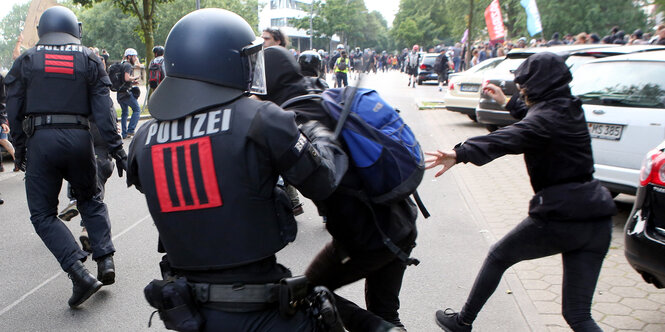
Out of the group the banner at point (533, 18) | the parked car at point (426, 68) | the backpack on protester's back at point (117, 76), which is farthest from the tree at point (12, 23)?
the banner at point (533, 18)

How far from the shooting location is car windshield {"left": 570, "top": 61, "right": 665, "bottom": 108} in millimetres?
5523

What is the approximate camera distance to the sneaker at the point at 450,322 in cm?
337

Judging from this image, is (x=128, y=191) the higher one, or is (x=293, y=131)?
(x=293, y=131)

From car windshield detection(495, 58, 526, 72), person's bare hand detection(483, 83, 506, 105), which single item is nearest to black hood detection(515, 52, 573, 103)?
person's bare hand detection(483, 83, 506, 105)

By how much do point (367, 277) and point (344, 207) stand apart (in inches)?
20.4

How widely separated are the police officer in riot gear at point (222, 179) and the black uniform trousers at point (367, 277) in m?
0.65

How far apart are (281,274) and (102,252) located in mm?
2797

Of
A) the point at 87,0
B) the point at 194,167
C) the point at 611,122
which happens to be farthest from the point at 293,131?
the point at 87,0

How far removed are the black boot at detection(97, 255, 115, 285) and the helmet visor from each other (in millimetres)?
2727

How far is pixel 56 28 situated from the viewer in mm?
4090

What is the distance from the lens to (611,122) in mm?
5664

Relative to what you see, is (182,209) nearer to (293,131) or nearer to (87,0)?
(293,131)

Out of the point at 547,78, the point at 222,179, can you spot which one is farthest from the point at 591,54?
the point at 222,179

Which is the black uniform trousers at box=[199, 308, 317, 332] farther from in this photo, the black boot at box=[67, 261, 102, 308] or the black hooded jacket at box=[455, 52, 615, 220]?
the black boot at box=[67, 261, 102, 308]
